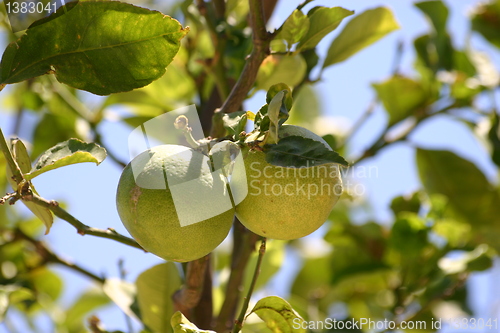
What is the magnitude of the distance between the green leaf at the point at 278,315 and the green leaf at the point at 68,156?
0.32 m

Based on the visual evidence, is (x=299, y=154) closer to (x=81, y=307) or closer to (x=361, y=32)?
(x=361, y=32)

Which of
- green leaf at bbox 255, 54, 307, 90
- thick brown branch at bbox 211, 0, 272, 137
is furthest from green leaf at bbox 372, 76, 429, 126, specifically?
thick brown branch at bbox 211, 0, 272, 137

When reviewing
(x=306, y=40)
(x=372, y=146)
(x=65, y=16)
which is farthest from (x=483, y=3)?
(x=65, y=16)

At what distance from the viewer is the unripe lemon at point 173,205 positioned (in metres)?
0.67

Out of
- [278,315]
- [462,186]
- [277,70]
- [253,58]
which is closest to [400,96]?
[462,186]

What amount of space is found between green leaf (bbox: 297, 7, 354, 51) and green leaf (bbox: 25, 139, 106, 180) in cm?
39

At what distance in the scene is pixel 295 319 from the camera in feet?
2.54

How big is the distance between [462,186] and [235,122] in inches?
45.3

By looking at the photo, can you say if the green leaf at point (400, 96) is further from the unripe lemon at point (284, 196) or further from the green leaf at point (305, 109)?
the unripe lemon at point (284, 196)

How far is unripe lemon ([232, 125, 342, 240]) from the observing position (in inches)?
27.9

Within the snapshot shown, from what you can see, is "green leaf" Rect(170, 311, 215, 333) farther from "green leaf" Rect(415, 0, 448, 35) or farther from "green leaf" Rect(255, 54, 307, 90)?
"green leaf" Rect(415, 0, 448, 35)

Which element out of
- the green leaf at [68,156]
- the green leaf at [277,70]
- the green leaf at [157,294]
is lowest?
the green leaf at [157,294]

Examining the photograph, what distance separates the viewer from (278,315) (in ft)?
2.56

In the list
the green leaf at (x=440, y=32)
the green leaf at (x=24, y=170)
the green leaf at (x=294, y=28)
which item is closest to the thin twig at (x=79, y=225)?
the green leaf at (x=24, y=170)
